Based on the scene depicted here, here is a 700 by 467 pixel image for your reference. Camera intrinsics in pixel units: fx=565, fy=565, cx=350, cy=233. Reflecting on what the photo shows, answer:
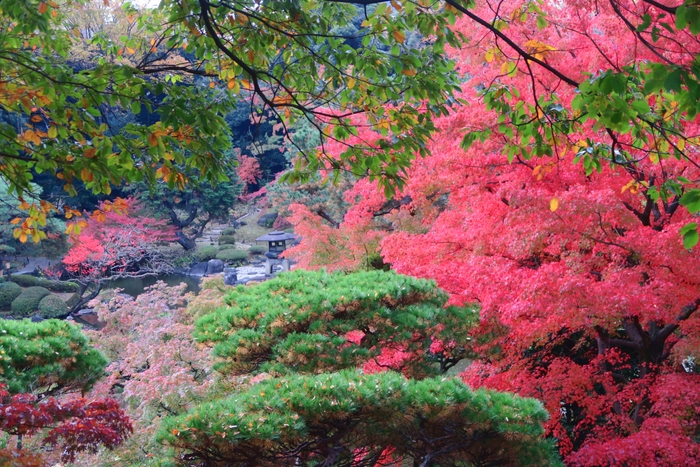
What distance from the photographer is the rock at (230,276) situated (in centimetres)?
1808

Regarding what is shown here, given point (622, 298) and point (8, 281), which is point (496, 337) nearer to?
point (622, 298)

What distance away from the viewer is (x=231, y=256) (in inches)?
840

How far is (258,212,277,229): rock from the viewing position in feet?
83.1

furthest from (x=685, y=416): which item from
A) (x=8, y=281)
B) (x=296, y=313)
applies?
(x=8, y=281)

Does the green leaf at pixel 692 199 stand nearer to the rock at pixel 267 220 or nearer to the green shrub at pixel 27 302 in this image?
the green shrub at pixel 27 302

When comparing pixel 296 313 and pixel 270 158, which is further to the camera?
pixel 270 158

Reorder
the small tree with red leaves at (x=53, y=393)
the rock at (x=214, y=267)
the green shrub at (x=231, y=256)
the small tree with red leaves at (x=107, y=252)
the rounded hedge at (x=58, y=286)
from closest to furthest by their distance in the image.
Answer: the small tree with red leaves at (x=53, y=393) → the small tree with red leaves at (x=107, y=252) → the rounded hedge at (x=58, y=286) → the rock at (x=214, y=267) → the green shrub at (x=231, y=256)

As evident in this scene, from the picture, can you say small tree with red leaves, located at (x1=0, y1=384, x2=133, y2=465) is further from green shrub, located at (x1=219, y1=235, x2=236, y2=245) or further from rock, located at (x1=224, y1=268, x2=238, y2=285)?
green shrub, located at (x1=219, y1=235, x2=236, y2=245)

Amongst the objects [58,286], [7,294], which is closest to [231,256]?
[58,286]

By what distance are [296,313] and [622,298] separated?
275 cm

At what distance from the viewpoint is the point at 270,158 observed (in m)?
25.4

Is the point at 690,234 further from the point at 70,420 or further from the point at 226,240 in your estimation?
the point at 226,240

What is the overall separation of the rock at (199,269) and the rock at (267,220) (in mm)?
4997

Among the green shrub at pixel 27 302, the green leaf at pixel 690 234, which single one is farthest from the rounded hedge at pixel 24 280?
Answer: the green leaf at pixel 690 234
